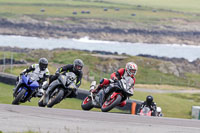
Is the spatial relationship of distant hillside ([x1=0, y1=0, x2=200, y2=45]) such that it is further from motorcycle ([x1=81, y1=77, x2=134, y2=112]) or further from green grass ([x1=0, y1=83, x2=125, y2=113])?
motorcycle ([x1=81, y1=77, x2=134, y2=112])

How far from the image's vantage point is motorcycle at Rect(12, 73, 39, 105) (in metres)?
15.9

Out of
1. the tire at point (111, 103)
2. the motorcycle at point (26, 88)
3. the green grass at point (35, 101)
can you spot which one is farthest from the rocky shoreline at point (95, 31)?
the tire at point (111, 103)

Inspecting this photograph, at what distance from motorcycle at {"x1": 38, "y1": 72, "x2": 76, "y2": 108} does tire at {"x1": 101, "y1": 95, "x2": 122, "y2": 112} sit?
5.47 ft

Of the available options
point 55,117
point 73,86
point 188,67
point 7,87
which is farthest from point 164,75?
point 55,117

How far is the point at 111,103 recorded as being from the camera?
1439 cm

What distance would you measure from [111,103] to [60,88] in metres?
2.11

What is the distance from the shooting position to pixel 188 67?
3501 inches

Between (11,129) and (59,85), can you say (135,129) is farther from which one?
(59,85)

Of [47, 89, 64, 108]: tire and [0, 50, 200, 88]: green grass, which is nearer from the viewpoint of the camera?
[47, 89, 64, 108]: tire

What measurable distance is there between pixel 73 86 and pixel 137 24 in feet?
585

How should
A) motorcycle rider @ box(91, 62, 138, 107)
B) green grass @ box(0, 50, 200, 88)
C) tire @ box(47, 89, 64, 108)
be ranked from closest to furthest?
motorcycle rider @ box(91, 62, 138, 107) < tire @ box(47, 89, 64, 108) < green grass @ box(0, 50, 200, 88)

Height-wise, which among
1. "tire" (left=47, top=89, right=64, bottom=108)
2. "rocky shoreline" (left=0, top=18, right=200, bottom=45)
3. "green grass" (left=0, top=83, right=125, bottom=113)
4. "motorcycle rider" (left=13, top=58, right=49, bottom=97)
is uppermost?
"rocky shoreline" (left=0, top=18, right=200, bottom=45)

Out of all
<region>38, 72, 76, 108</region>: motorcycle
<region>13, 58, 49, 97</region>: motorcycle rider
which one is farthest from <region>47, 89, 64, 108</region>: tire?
<region>13, 58, 49, 97</region>: motorcycle rider

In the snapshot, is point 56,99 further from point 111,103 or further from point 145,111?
point 145,111
